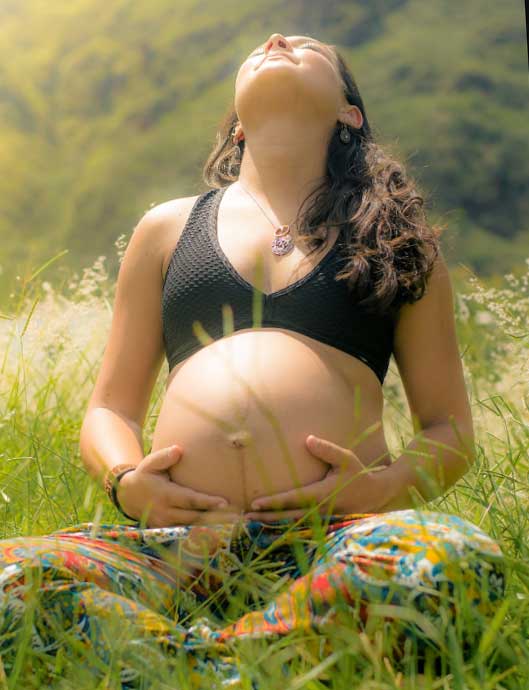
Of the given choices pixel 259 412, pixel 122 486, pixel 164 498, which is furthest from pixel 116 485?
pixel 259 412

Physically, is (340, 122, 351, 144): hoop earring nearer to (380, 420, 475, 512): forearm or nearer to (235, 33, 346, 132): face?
(235, 33, 346, 132): face

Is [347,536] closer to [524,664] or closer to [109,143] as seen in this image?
[524,664]

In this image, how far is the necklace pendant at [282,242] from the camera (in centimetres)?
219

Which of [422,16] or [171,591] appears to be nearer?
[171,591]

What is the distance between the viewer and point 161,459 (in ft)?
6.21

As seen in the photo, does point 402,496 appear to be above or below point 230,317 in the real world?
below

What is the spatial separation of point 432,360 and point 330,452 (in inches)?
17.5

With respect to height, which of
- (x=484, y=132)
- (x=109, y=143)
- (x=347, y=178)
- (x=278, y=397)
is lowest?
(x=484, y=132)

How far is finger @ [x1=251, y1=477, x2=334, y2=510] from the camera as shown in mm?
1790

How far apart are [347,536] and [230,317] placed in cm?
57

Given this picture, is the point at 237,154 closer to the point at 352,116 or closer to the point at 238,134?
the point at 238,134

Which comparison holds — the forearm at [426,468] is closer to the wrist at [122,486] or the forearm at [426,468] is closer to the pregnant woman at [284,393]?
the pregnant woman at [284,393]

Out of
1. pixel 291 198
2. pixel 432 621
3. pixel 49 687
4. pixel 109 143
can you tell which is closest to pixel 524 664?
pixel 432 621

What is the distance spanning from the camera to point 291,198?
2.30m
